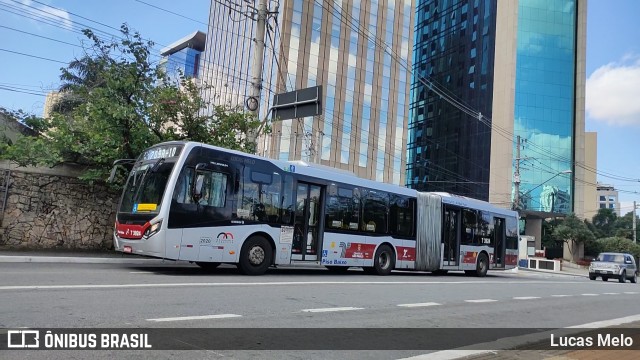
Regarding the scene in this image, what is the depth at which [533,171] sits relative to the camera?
66625mm

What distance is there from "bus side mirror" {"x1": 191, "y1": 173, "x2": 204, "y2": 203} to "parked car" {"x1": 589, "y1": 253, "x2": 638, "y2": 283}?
87.2 feet

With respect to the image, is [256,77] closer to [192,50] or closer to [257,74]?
[257,74]

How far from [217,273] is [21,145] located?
8.25 m

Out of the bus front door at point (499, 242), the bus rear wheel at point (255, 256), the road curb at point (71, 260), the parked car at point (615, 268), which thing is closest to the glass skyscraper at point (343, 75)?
the parked car at point (615, 268)

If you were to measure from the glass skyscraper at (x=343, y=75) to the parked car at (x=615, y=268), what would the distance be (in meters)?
30.0

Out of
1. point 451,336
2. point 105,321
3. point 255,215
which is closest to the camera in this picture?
point 105,321

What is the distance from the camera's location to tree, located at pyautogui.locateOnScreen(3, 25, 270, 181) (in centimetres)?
1639

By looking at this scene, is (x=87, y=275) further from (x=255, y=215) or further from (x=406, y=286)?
(x=406, y=286)

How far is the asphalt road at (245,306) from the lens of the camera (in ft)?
19.7

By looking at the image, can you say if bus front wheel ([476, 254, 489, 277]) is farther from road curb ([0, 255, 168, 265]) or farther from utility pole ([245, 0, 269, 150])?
road curb ([0, 255, 168, 265])

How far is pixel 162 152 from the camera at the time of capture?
41.3 ft

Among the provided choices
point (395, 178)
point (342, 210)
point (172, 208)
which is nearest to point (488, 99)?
point (395, 178)

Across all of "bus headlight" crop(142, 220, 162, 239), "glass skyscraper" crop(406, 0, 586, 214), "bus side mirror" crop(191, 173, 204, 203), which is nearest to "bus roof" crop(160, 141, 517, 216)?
"bus side mirror" crop(191, 173, 204, 203)

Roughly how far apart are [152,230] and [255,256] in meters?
2.95
